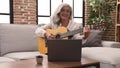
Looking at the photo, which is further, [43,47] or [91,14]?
[91,14]

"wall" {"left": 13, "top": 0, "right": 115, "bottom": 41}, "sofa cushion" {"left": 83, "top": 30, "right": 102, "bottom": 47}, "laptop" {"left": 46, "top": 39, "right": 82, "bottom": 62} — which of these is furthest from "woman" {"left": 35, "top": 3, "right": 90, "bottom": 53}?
"wall" {"left": 13, "top": 0, "right": 115, "bottom": 41}

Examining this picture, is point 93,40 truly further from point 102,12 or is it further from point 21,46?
point 102,12

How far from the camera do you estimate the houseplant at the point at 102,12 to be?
17.7ft

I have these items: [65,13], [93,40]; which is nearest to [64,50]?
[65,13]

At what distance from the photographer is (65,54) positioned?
86.8 inches

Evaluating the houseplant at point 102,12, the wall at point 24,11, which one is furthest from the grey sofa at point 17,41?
the houseplant at point 102,12

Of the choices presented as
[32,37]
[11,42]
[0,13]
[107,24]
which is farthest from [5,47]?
[107,24]

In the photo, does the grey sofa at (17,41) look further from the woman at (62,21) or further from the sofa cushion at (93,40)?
the sofa cushion at (93,40)

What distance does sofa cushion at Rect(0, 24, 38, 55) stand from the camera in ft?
11.1

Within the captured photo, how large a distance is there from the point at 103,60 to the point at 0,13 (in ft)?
8.32

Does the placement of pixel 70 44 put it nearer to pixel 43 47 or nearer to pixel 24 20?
pixel 43 47

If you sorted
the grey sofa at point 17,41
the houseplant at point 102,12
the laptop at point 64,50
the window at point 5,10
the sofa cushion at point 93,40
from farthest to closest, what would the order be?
1. the houseplant at point 102,12
2. the window at point 5,10
3. the sofa cushion at point 93,40
4. the grey sofa at point 17,41
5. the laptop at point 64,50

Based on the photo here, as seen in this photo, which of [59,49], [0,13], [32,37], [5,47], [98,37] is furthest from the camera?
[0,13]

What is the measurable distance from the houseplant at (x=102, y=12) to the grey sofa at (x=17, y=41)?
89.5 inches
